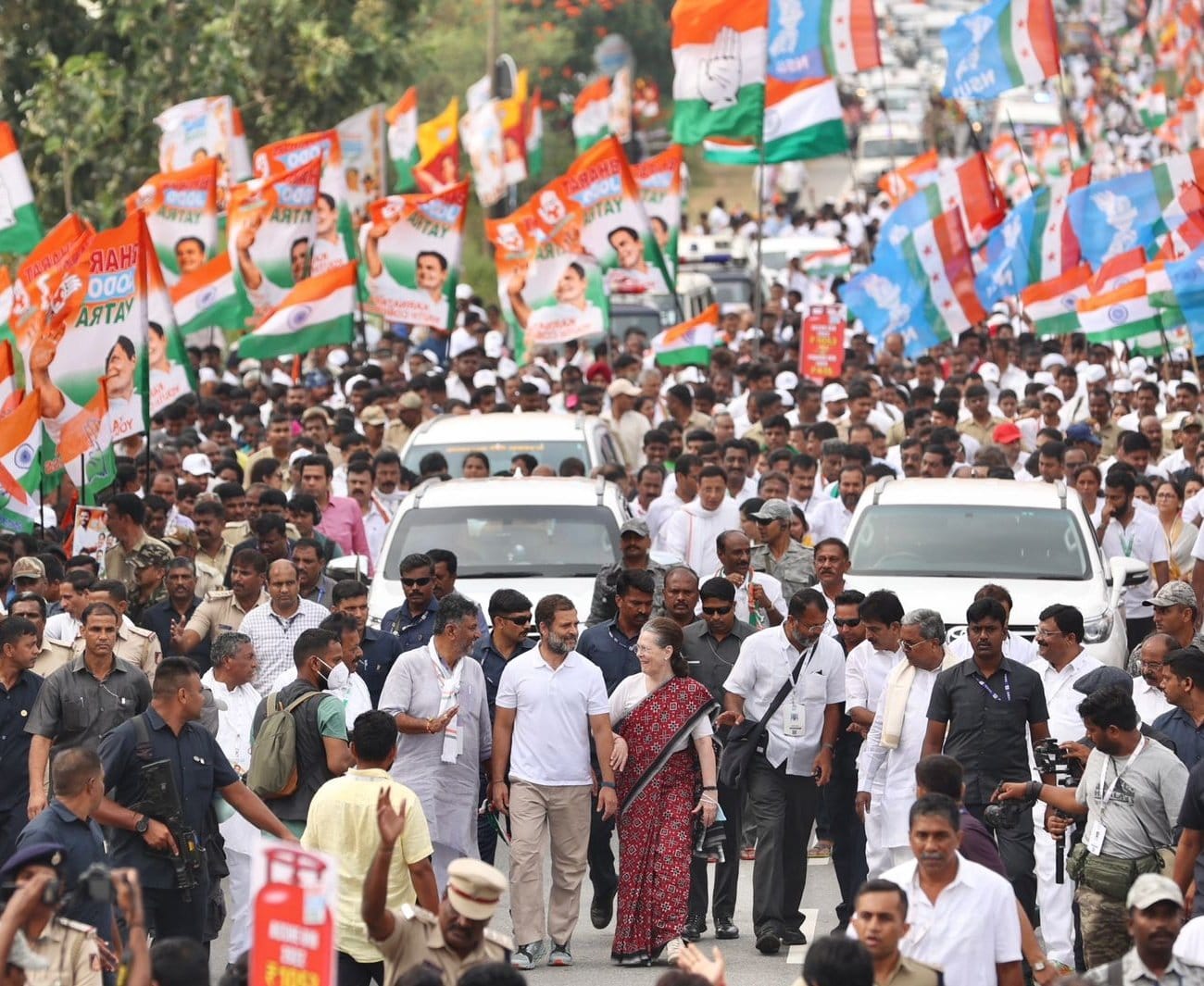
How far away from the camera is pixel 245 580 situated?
13234 millimetres

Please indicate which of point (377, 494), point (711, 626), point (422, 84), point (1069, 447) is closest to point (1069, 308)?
point (1069, 447)

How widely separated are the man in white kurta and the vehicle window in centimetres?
656

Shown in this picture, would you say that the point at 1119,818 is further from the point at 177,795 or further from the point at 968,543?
the point at 968,543

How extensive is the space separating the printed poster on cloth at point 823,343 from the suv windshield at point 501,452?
6969 millimetres

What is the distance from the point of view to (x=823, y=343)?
24.4 m

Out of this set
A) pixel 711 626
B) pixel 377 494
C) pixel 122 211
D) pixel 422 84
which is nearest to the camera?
pixel 711 626

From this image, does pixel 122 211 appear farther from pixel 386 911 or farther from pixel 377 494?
pixel 386 911

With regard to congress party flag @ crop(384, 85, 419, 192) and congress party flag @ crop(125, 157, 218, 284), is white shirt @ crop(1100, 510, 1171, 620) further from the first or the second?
congress party flag @ crop(384, 85, 419, 192)

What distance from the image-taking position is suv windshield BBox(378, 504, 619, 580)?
14.8 m

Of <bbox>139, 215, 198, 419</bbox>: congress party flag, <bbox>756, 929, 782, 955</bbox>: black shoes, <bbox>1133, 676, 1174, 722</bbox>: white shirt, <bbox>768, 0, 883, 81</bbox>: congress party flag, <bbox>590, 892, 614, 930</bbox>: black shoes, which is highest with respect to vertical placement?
<bbox>768, 0, 883, 81</bbox>: congress party flag

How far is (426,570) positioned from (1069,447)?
697 cm

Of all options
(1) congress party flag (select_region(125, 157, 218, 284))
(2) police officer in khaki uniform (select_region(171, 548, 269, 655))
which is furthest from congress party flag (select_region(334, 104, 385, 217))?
(2) police officer in khaki uniform (select_region(171, 548, 269, 655))

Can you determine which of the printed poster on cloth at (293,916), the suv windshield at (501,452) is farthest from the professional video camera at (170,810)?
the suv windshield at (501,452)

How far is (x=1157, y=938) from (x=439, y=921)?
206 centimetres
